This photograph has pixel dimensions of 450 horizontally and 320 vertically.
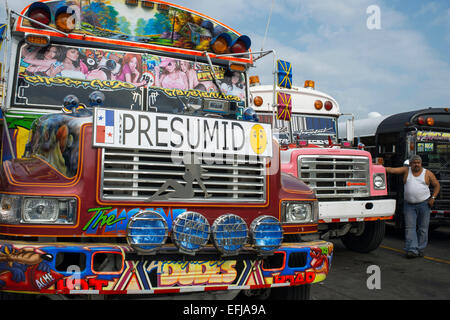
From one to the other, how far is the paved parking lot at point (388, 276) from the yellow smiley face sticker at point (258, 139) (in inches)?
78.2

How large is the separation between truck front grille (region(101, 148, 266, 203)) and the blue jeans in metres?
4.43

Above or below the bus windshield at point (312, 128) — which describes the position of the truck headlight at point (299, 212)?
below

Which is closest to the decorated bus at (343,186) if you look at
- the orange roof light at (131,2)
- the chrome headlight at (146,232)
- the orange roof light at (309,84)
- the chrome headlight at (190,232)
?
the orange roof light at (309,84)

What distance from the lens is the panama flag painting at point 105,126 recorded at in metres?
2.94

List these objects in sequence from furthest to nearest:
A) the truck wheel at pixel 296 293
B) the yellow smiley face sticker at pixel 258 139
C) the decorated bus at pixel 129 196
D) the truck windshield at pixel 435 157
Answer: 1. the truck windshield at pixel 435 157
2. the truck wheel at pixel 296 293
3. the yellow smiley face sticker at pixel 258 139
4. the decorated bus at pixel 129 196

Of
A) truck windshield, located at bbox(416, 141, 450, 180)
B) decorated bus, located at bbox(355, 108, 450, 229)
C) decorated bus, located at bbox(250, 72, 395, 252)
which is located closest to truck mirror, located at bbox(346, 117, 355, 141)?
decorated bus, located at bbox(250, 72, 395, 252)

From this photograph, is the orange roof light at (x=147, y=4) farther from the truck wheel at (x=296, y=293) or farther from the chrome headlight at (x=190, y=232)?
the truck wheel at (x=296, y=293)

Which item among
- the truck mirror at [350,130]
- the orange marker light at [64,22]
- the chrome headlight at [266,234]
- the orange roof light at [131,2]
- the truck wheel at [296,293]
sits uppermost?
the orange roof light at [131,2]

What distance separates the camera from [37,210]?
2811 mm

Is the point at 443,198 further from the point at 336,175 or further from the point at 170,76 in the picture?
the point at 170,76

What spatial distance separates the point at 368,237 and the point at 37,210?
5470 millimetres

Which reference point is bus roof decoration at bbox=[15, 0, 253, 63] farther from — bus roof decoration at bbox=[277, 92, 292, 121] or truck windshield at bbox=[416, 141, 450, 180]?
truck windshield at bbox=[416, 141, 450, 180]

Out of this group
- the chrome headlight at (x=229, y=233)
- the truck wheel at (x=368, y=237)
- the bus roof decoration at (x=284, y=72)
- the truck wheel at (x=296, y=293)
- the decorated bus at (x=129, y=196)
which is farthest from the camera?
the truck wheel at (x=368, y=237)

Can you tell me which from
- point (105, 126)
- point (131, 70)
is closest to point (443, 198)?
point (131, 70)
